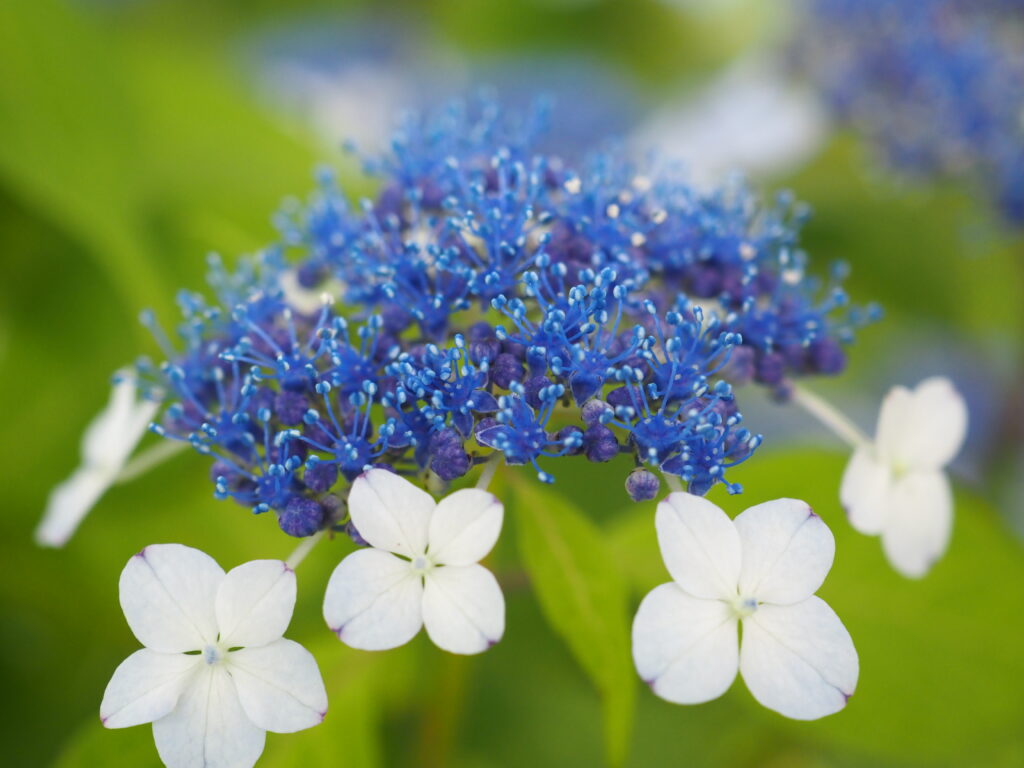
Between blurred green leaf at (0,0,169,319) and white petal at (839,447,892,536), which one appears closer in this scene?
white petal at (839,447,892,536)

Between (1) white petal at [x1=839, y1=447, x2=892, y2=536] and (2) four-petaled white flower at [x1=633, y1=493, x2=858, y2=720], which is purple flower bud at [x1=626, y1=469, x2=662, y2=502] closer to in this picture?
(2) four-petaled white flower at [x1=633, y1=493, x2=858, y2=720]

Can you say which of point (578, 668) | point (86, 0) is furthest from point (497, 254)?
point (86, 0)

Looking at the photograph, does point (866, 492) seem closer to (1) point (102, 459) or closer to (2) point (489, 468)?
(2) point (489, 468)

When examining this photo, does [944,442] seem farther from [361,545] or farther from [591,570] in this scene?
[361,545]

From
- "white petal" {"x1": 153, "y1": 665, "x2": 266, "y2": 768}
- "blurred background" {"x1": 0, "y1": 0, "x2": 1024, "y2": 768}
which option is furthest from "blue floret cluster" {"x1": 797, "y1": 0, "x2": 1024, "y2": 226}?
"white petal" {"x1": 153, "y1": 665, "x2": 266, "y2": 768}

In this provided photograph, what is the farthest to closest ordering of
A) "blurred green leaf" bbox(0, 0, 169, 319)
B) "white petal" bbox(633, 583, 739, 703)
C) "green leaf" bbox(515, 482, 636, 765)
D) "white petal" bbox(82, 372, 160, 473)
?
1. "blurred green leaf" bbox(0, 0, 169, 319)
2. "white petal" bbox(82, 372, 160, 473)
3. "green leaf" bbox(515, 482, 636, 765)
4. "white petal" bbox(633, 583, 739, 703)

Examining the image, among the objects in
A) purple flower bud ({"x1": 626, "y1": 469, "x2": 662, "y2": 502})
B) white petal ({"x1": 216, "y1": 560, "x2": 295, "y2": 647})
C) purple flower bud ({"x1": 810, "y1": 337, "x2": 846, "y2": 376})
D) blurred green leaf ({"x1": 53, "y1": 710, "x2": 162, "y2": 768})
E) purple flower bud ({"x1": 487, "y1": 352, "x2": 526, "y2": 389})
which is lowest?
blurred green leaf ({"x1": 53, "y1": 710, "x2": 162, "y2": 768})

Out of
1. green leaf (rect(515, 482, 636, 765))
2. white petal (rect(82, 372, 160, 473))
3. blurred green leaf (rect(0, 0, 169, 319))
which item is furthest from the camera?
blurred green leaf (rect(0, 0, 169, 319))
